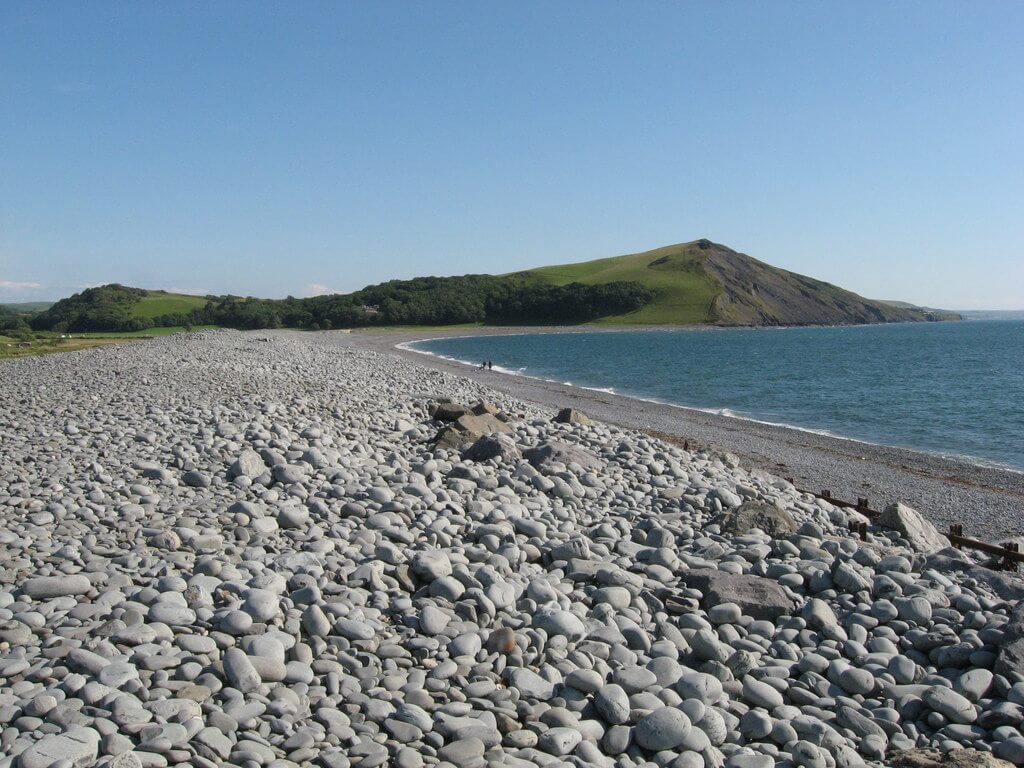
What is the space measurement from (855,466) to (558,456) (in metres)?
11.3

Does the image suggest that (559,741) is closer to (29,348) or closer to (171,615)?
(171,615)

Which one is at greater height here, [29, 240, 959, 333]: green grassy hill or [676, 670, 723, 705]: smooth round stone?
[29, 240, 959, 333]: green grassy hill

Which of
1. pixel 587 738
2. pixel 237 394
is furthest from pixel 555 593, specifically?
pixel 237 394

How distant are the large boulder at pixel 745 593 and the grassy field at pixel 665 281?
467ft

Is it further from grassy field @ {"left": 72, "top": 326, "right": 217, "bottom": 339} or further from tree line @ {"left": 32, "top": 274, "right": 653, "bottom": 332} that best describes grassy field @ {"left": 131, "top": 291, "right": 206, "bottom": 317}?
grassy field @ {"left": 72, "top": 326, "right": 217, "bottom": 339}

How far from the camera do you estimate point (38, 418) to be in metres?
14.0

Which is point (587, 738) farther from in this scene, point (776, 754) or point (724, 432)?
point (724, 432)

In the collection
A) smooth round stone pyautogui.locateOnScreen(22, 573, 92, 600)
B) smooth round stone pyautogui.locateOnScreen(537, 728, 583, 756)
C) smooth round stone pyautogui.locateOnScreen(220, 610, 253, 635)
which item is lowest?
smooth round stone pyautogui.locateOnScreen(537, 728, 583, 756)

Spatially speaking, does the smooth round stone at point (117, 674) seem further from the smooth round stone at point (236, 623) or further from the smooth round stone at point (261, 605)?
the smooth round stone at point (261, 605)

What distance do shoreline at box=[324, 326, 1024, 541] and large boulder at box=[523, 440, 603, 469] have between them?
5750 mm

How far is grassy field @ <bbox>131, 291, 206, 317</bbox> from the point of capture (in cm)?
11175

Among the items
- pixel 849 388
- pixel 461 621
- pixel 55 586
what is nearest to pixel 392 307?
pixel 849 388

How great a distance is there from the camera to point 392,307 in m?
139

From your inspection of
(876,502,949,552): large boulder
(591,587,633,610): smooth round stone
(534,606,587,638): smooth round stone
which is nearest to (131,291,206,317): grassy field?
(876,502,949,552): large boulder
